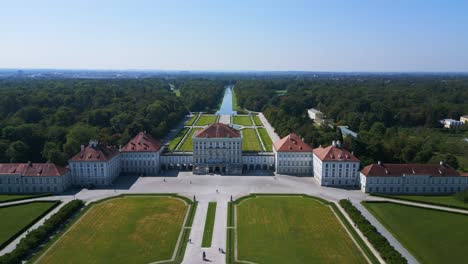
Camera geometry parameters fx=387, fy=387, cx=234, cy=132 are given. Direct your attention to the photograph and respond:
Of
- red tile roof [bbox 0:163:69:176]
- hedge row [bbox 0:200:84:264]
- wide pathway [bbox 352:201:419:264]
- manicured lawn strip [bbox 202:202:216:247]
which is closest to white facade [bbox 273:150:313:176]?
wide pathway [bbox 352:201:419:264]

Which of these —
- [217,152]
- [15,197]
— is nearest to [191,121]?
[217,152]

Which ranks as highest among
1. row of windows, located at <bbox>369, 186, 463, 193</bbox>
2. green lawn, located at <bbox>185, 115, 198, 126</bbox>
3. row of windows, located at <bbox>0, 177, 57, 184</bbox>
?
row of windows, located at <bbox>0, 177, 57, 184</bbox>

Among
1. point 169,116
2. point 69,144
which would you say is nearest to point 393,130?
point 169,116

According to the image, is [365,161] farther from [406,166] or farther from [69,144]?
[69,144]

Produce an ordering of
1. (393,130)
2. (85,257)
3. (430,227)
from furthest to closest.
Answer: (393,130), (430,227), (85,257)

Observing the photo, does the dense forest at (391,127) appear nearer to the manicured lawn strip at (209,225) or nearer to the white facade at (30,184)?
the manicured lawn strip at (209,225)

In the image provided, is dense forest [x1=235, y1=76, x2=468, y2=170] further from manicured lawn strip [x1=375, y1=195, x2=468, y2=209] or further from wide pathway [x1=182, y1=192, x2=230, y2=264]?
wide pathway [x1=182, y1=192, x2=230, y2=264]
